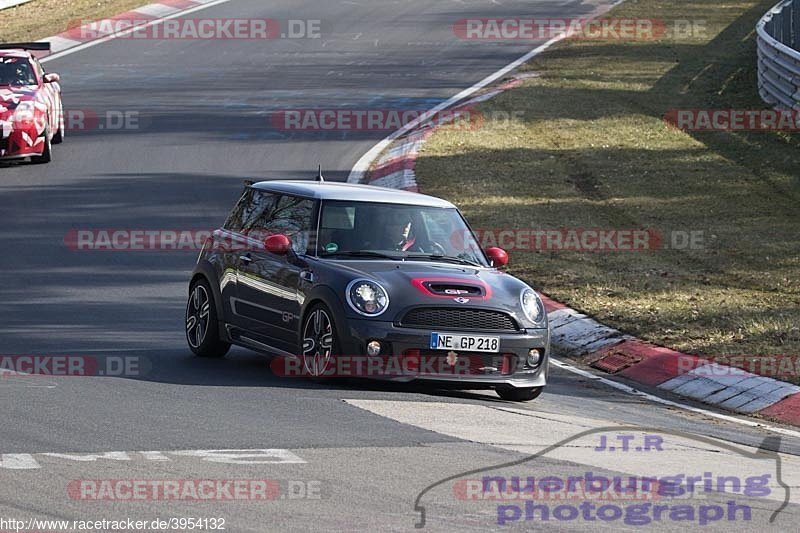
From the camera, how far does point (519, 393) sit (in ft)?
37.2

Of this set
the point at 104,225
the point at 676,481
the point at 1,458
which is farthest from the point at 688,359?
the point at 104,225

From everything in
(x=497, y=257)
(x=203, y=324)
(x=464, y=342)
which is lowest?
(x=203, y=324)

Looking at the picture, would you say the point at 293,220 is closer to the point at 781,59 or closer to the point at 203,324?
the point at 203,324

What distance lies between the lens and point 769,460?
31.3 ft

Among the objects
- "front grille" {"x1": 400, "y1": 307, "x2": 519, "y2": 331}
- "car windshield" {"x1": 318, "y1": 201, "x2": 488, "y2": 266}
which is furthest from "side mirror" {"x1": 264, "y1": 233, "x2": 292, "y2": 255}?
"front grille" {"x1": 400, "y1": 307, "x2": 519, "y2": 331}

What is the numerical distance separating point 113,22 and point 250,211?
92.5ft

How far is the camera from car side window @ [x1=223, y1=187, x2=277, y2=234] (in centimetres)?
1266

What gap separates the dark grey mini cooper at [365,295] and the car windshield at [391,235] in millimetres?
11

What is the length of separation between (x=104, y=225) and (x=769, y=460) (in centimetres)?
1198

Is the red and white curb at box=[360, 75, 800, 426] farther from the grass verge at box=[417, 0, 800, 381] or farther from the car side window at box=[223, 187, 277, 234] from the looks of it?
the car side window at box=[223, 187, 277, 234]

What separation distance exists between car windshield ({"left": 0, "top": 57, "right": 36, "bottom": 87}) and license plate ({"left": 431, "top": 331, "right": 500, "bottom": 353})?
1475 centimetres

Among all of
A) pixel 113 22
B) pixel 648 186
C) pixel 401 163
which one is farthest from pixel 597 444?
pixel 113 22

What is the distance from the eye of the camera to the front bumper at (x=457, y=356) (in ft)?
35.7

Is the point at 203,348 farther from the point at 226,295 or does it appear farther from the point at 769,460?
the point at 769,460
